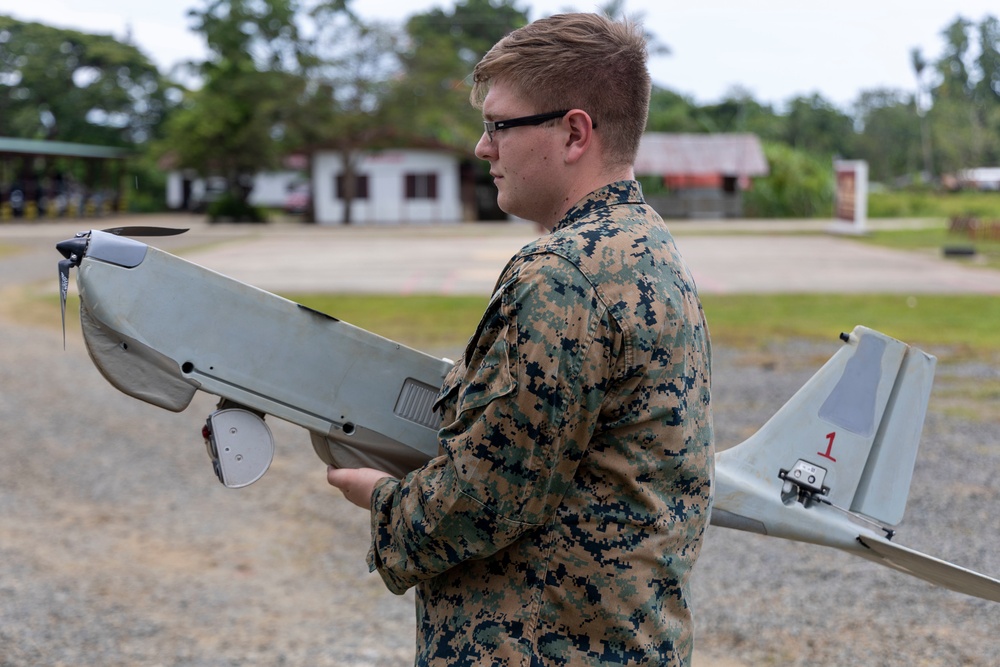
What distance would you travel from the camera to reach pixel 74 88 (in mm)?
58188

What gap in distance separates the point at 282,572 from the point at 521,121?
14.1 ft

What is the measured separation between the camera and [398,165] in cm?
4766

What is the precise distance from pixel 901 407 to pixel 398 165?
4581 centimetres

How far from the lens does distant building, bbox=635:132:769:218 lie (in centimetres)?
4906

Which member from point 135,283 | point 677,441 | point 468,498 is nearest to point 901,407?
point 677,441

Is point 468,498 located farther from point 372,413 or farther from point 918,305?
point 918,305

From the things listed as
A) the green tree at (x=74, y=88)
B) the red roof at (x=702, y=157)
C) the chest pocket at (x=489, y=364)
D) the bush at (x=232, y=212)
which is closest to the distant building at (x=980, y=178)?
the red roof at (x=702, y=157)

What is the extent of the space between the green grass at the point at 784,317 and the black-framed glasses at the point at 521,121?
10544 mm

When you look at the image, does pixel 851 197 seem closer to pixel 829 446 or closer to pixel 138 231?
pixel 829 446

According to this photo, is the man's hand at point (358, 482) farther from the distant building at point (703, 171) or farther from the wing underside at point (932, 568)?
the distant building at point (703, 171)

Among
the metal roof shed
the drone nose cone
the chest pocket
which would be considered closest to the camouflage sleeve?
the chest pocket

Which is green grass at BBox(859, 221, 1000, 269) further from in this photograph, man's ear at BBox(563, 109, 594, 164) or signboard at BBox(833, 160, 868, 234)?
man's ear at BBox(563, 109, 594, 164)

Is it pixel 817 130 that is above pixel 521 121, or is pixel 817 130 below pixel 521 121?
above

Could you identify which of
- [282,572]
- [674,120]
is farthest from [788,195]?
[282,572]
